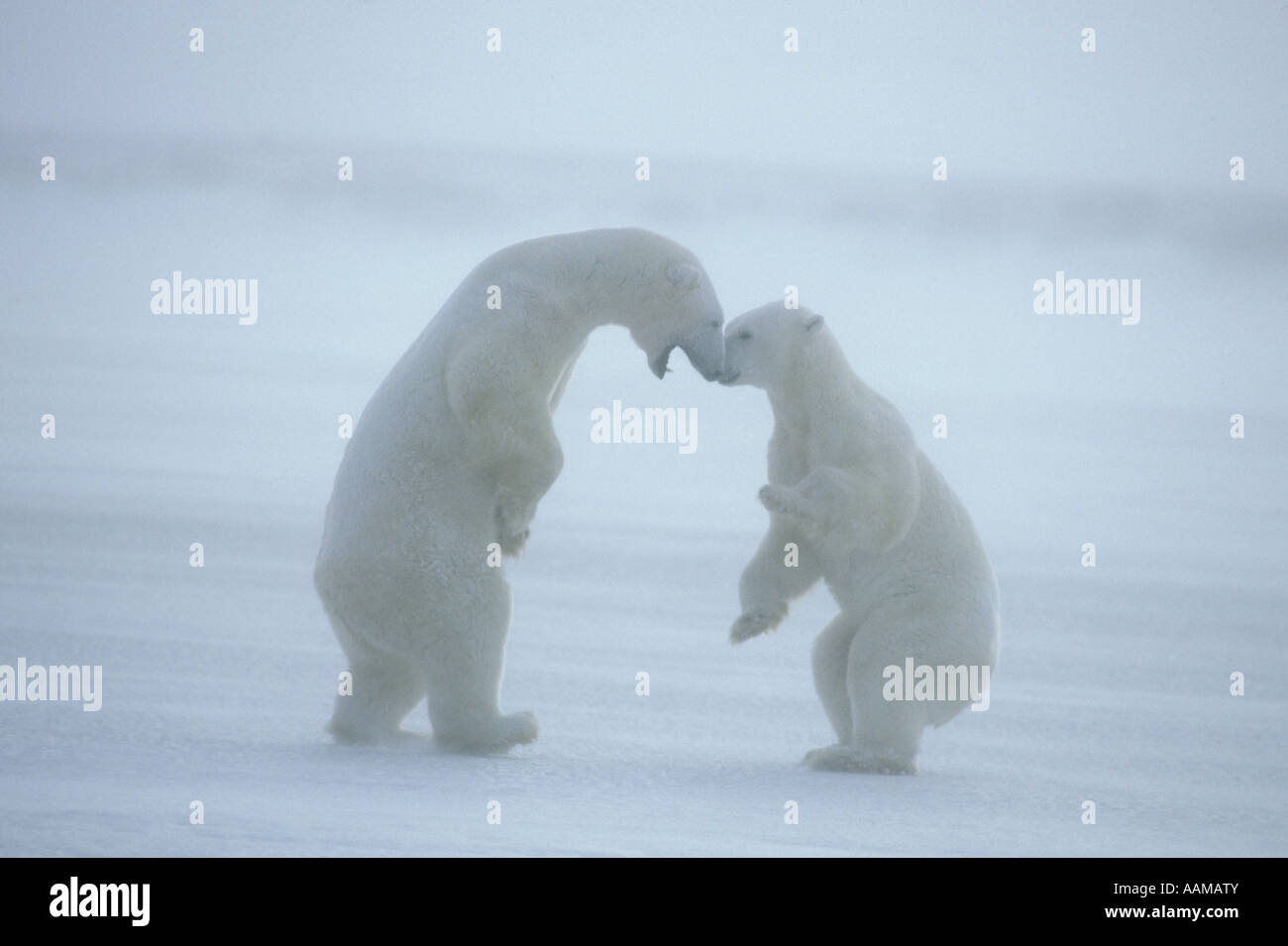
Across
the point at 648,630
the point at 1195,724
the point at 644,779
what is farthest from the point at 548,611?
the point at 644,779

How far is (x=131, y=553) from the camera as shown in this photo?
32.4ft

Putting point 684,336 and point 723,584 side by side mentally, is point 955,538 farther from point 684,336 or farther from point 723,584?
point 723,584

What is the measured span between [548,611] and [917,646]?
332 cm

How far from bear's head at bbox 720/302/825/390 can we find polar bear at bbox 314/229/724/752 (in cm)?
26

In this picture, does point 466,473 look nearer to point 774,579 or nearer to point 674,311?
point 674,311

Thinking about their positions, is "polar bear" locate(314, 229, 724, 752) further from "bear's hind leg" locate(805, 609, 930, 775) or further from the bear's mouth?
"bear's hind leg" locate(805, 609, 930, 775)

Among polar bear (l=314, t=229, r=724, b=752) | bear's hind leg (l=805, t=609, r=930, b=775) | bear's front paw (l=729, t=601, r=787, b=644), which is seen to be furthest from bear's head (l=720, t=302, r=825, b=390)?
bear's hind leg (l=805, t=609, r=930, b=775)

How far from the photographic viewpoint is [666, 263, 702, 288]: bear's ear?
19.1 feet

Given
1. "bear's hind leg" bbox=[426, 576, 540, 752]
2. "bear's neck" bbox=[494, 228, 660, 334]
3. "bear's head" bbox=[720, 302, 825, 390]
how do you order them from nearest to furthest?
1. "bear's hind leg" bbox=[426, 576, 540, 752]
2. "bear's neck" bbox=[494, 228, 660, 334]
3. "bear's head" bbox=[720, 302, 825, 390]

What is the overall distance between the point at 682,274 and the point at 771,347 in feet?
1.37

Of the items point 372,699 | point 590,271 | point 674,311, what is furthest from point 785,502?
point 372,699

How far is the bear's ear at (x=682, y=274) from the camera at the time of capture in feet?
19.1

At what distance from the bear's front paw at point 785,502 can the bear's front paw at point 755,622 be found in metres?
0.44

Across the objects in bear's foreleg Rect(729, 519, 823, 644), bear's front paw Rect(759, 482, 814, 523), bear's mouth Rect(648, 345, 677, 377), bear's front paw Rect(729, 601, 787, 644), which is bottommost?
bear's front paw Rect(729, 601, 787, 644)
